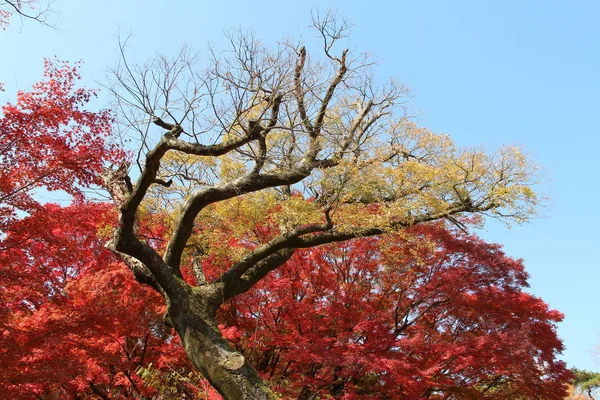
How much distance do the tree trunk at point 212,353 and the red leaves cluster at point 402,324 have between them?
2168 mm

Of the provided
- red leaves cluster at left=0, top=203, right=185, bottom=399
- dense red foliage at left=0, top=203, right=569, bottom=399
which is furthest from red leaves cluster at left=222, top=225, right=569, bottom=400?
red leaves cluster at left=0, top=203, right=185, bottom=399

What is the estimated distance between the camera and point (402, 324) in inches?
453

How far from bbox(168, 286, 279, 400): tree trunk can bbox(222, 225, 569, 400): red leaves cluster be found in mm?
2168

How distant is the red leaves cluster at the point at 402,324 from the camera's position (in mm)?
9203

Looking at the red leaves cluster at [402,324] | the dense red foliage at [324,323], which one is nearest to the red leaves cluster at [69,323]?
the dense red foliage at [324,323]

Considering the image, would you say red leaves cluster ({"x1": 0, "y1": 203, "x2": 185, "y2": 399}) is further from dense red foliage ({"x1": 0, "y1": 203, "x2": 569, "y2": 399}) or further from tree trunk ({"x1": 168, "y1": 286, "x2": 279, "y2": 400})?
tree trunk ({"x1": 168, "y1": 286, "x2": 279, "y2": 400})

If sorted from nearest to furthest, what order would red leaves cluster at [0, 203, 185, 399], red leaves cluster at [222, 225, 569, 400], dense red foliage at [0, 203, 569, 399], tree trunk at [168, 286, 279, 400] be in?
tree trunk at [168, 286, 279, 400]
red leaves cluster at [0, 203, 185, 399]
dense red foliage at [0, 203, 569, 399]
red leaves cluster at [222, 225, 569, 400]

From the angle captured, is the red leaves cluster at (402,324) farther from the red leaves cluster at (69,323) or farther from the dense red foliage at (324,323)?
the red leaves cluster at (69,323)

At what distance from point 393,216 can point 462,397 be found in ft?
16.3

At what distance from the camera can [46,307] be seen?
8281 millimetres

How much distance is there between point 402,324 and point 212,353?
263 inches

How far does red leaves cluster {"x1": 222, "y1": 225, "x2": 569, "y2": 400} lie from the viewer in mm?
9203

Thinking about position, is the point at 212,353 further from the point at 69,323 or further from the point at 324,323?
the point at 324,323

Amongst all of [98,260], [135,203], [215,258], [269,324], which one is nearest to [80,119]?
[135,203]
